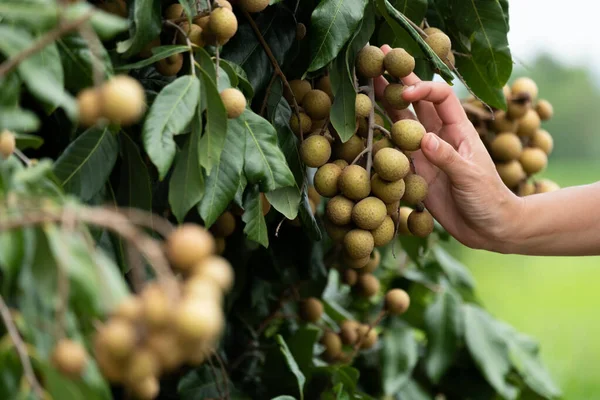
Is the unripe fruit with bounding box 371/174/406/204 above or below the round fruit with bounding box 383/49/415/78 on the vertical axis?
below

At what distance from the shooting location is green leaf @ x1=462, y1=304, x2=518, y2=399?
158 cm

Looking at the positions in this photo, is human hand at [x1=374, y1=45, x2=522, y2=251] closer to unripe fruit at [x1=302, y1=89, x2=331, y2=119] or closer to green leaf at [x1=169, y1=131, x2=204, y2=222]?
unripe fruit at [x1=302, y1=89, x2=331, y2=119]

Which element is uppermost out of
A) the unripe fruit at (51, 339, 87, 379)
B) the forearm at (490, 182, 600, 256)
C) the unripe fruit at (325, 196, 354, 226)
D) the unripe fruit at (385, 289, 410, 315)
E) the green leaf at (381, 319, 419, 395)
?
the unripe fruit at (51, 339, 87, 379)

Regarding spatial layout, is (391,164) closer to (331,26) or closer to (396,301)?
(331,26)

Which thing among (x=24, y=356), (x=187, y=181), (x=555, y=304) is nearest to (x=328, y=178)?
(x=187, y=181)

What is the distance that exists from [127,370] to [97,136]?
1.45ft

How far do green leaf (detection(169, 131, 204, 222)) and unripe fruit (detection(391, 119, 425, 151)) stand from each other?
13.6 inches

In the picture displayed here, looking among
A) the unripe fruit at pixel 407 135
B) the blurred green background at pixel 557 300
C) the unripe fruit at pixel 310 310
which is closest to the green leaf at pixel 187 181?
the unripe fruit at pixel 407 135

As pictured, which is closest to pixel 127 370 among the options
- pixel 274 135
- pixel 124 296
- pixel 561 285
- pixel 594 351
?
pixel 124 296

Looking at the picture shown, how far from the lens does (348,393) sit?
118cm

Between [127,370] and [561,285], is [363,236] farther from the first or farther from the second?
[561,285]

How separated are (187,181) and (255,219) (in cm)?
17

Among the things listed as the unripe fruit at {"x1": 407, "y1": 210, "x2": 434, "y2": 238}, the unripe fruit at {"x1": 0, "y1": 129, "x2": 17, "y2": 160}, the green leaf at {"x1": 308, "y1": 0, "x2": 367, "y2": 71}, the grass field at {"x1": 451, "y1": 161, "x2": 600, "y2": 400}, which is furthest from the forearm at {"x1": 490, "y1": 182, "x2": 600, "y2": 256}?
the grass field at {"x1": 451, "y1": 161, "x2": 600, "y2": 400}

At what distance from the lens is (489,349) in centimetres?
161
